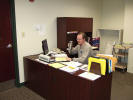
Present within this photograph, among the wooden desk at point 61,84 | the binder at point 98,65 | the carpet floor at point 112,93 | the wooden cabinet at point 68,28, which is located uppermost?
the wooden cabinet at point 68,28

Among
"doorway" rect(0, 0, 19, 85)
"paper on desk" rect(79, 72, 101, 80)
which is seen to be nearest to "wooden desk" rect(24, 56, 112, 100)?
"paper on desk" rect(79, 72, 101, 80)

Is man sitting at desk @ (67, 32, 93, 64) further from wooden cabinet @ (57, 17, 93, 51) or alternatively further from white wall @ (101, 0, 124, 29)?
white wall @ (101, 0, 124, 29)

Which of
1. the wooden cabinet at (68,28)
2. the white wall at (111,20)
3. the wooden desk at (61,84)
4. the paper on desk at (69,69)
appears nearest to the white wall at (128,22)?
the white wall at (111,20)

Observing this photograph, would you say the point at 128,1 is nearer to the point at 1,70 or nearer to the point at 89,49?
the point at 89,49

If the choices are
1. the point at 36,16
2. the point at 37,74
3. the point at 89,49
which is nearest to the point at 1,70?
the point at 37,74

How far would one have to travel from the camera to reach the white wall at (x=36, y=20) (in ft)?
10.8

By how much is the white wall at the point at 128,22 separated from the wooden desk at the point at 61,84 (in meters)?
2.57

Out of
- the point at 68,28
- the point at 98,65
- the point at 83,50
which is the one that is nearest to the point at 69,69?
the point at 98,65

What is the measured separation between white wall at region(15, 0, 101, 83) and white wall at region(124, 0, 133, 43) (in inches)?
63.9

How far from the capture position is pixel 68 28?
3.73 meters

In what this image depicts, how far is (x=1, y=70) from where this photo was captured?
11.8ft

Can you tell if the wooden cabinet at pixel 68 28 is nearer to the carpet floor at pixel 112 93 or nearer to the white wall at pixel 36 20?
the white wall at pixel 36 20

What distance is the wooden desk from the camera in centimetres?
214

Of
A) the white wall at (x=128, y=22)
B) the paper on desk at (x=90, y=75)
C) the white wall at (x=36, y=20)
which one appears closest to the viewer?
the paper on desk at (x=90, y=75)
